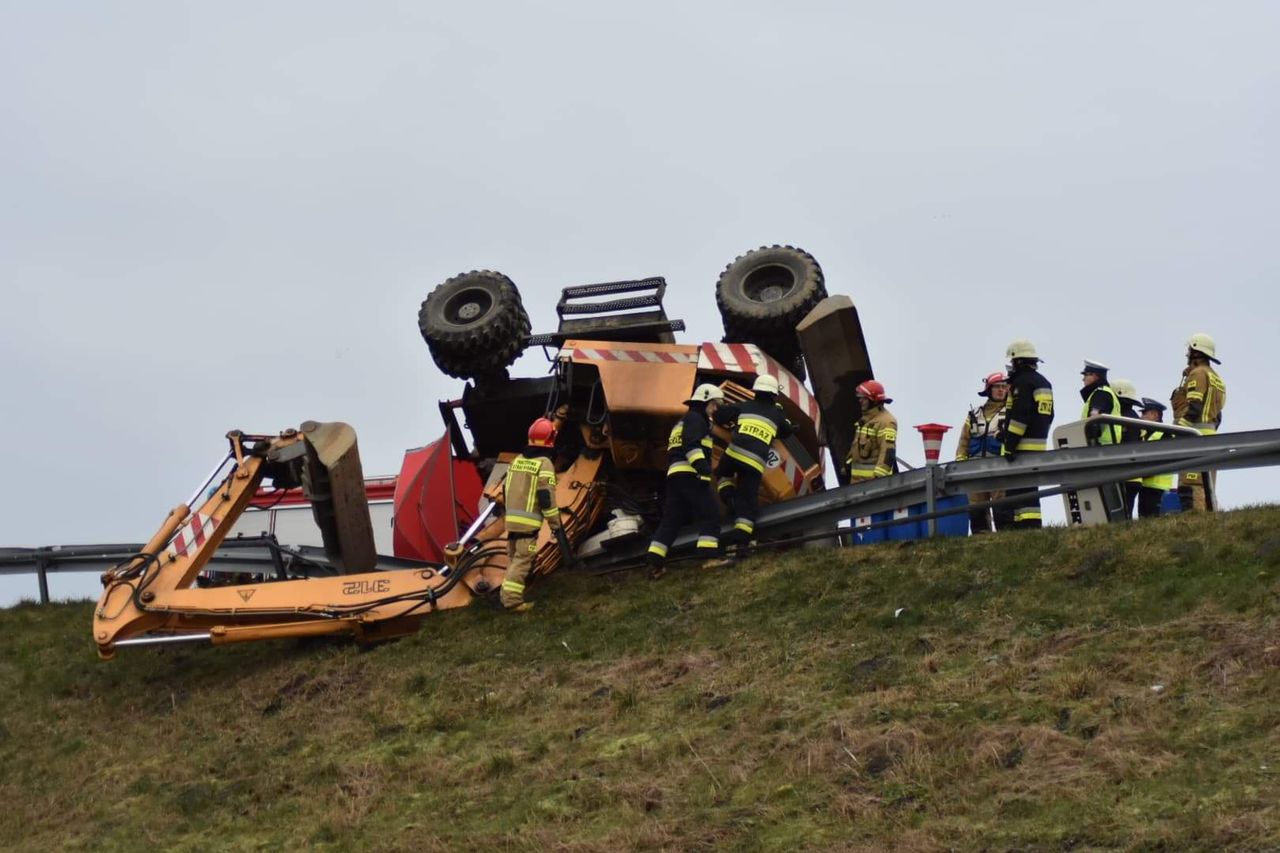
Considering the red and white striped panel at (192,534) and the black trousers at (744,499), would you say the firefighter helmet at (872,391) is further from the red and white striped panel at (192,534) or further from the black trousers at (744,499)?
the red and white striped panel at (192,534)

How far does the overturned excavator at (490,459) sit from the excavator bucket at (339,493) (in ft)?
0.06

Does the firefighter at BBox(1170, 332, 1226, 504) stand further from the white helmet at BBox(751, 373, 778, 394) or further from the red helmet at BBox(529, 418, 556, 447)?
the red helmet at BBox(529, 418, 556, 447)

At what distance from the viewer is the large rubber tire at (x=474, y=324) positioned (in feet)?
55.8

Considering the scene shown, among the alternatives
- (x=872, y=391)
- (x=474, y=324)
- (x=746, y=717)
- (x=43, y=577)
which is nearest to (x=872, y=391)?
(x=872, y=391)

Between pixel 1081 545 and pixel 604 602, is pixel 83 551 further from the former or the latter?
pixel 1081 545

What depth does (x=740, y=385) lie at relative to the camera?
16469mm

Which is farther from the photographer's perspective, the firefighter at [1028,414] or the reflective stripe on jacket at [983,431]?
the reflective stripe on jacket at [983,431]

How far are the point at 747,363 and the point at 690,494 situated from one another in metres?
1.76

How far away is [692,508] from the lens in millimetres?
15375

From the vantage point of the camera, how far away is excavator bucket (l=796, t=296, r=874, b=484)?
16.4 meters

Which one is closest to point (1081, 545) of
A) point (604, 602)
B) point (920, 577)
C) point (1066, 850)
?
point (920, 577)

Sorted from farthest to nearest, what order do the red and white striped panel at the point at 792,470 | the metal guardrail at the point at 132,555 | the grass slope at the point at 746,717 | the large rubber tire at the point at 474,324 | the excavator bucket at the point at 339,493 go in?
the metal guardrail at the point at 132,555 → the large rubber tire at the point at 474,324 → the red and white striped panel at the point at 792,470 → the excavator bucket at the point at 339,493 → the grass slope at the point at 746,717

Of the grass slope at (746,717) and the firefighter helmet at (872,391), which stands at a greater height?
the firefighter helmet at (872,391)

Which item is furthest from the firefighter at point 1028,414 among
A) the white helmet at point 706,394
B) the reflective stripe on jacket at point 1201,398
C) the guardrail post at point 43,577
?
the guardrail post at point 43,577
